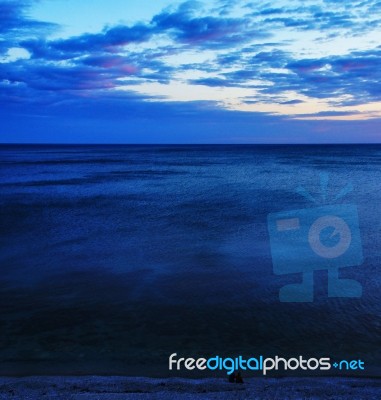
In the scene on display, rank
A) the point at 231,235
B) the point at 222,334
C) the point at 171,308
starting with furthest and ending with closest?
the point at 231,235, the point at 171,308, the point at 222,334

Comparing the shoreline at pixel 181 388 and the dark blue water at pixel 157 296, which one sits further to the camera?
the dark blue water at pixel 157 296

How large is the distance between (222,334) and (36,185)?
153 feet

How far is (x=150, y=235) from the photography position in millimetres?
26906

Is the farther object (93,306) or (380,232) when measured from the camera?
(380,232)

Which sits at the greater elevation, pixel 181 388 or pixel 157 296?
pixel 157 296

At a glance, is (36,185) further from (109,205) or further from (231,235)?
(231,235)

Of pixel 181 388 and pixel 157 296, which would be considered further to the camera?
pixel 157 296

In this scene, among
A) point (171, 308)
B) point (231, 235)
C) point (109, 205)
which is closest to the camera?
point (171, 308)

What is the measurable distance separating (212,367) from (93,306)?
5814mm

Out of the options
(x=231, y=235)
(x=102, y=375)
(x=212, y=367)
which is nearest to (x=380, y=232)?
(x=231, y=235)

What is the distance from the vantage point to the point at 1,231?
2767 cm

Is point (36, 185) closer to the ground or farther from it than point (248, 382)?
farther from it

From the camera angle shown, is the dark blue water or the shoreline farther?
the dark blue water

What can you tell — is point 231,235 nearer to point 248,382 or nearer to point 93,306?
point 93,306
